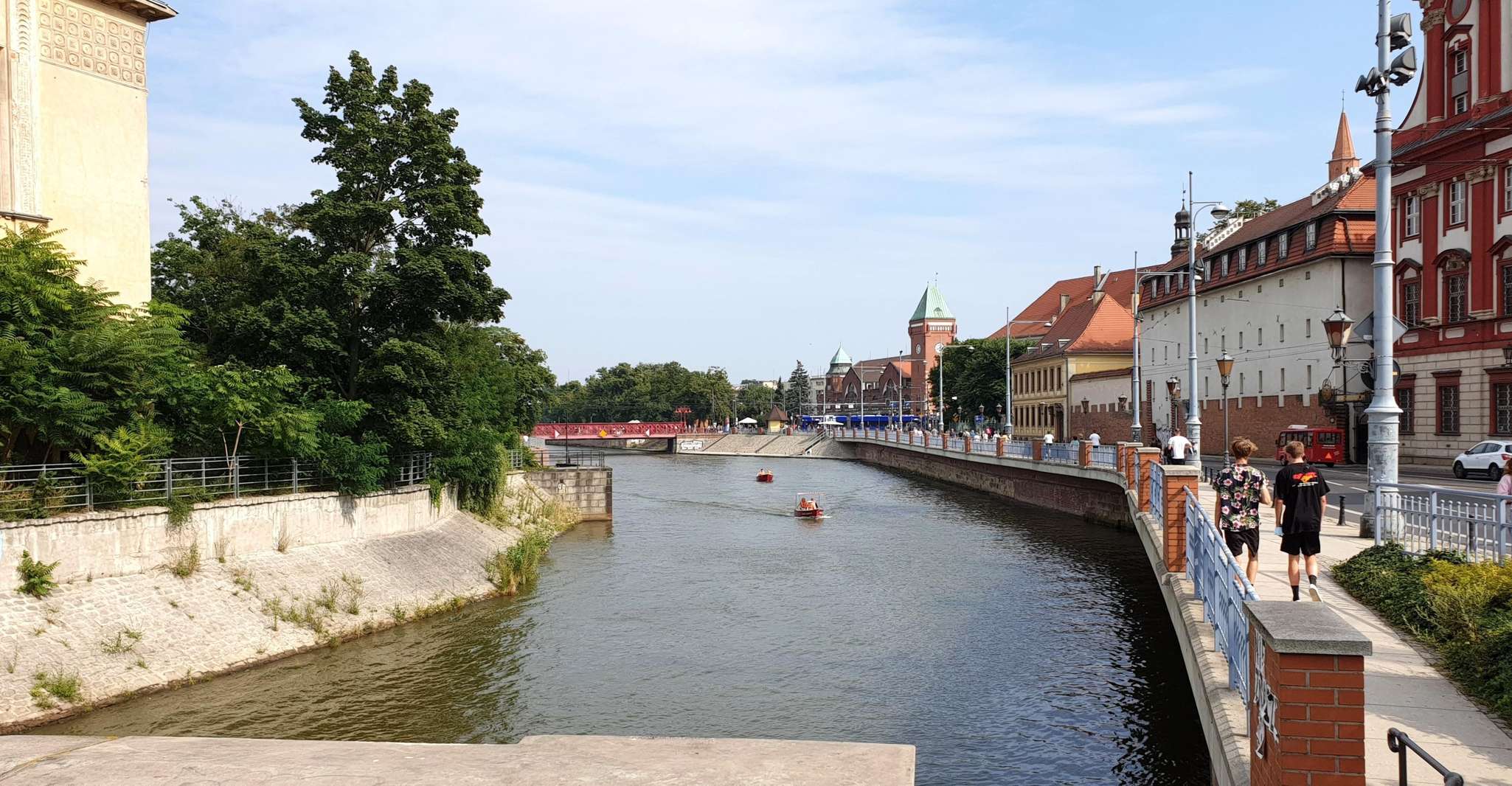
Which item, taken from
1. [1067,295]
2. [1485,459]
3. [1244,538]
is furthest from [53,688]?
[1067,295]

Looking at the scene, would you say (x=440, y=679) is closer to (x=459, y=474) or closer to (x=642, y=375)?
(x=459, y=474)

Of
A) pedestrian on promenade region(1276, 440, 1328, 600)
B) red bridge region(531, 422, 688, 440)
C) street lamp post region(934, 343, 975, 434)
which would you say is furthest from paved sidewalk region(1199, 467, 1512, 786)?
red bridge region(531, 422, 688, 440)

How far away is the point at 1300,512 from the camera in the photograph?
12.5m

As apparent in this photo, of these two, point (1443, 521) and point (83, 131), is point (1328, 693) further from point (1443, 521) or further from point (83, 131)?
point (83, 131)

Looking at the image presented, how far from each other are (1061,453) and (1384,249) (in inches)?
1148

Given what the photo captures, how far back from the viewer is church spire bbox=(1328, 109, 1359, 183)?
8338 centimetres

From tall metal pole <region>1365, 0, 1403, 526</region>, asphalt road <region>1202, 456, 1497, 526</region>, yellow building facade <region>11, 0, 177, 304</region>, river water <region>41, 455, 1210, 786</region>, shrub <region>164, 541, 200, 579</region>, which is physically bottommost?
river water <region>41, 455, 1210, 786</region>

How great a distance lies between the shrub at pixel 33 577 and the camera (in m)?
17.3

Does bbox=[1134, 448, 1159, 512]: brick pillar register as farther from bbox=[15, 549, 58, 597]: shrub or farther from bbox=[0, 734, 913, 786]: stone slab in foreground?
bbox=[15, 549, 58, 597]: shrub

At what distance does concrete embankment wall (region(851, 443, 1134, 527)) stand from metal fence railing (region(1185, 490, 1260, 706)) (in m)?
→ 24.5

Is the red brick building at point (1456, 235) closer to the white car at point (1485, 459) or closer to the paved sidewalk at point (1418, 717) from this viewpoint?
the white car at point (1485, 459)

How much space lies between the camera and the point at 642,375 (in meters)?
179

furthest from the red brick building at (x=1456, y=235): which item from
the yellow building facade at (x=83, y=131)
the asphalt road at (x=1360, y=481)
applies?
the yellow building facade at (x=83, y=131)

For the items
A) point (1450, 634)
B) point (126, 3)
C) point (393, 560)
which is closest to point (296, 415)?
point (393, 560)
